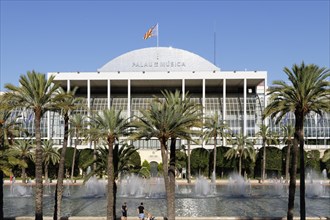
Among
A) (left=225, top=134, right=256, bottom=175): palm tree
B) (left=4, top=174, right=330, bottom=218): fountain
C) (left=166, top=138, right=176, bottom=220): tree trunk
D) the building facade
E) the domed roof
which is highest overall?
the domed roof

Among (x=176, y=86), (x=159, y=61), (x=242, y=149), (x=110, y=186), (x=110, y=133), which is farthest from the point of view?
(x=159, y=61)

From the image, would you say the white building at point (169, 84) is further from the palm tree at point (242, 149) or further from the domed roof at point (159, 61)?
the palm tree at point (242, 149)

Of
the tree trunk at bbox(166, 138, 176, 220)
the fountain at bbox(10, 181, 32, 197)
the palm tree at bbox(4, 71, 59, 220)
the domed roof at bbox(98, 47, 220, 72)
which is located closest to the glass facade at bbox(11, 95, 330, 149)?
the domed roof at bbox(98, 47, 220, 72)

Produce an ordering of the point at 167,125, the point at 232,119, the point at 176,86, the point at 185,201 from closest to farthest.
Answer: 1. the point at 167,125
2. the point at 185,201
3. the point at 232,119
4. the point at 176,86

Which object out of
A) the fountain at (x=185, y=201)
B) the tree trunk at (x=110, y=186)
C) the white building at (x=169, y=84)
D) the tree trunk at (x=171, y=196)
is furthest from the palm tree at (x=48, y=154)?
the tree trunk at (x=171, y=196)

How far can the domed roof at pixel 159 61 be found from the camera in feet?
319

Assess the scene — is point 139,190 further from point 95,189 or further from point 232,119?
point 232,119

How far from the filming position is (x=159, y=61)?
97.7 m

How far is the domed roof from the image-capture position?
3826 inches

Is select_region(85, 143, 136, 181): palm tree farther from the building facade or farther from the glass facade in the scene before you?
the glass facade

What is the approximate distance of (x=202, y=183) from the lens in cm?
5775

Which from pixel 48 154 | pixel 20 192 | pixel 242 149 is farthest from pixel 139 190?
pixel 242 149

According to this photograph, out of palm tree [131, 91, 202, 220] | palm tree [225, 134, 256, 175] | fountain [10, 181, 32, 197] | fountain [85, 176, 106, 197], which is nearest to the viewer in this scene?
palm tree [131, 91, 202, 220]

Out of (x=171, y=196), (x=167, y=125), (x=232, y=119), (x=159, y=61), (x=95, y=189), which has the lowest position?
(x=95, y=189)
